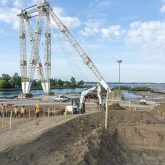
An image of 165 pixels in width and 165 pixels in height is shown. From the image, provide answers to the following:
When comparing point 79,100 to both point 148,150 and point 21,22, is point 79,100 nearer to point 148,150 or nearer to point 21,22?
point 148,150

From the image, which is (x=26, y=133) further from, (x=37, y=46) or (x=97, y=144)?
(x=37, y=46)

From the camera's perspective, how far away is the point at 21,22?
92.8 meters

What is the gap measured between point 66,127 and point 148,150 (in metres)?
4.96

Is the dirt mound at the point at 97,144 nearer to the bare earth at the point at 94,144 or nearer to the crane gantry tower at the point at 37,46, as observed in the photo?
the bare earth at the point at 94,144

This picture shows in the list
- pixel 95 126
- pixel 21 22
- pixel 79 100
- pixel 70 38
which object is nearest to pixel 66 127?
pixel 95 126

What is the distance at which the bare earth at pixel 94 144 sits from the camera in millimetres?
17016

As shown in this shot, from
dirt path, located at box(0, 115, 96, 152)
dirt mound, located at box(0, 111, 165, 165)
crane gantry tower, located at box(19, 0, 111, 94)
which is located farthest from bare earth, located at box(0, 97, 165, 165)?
crane gantry tower, located at box(19, 0, 111, 94)

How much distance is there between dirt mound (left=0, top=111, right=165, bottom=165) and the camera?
17000 mm

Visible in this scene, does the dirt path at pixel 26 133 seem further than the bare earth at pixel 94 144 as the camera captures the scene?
Yes

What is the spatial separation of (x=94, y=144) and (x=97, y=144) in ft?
0.64

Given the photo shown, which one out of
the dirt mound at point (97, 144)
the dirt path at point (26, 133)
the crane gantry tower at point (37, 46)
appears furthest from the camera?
the crane gantry tower at point (37, 46)

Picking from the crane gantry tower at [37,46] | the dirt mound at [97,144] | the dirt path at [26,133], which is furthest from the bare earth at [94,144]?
the crane gantry tower at [37,46]

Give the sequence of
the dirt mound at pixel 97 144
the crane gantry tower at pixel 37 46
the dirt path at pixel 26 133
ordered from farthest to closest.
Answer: the crane gantry tower at pixel 37 46 → the dirt path at pixel 26 133 → the dirt mound at pixel 97 144

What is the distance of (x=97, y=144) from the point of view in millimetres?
19031
